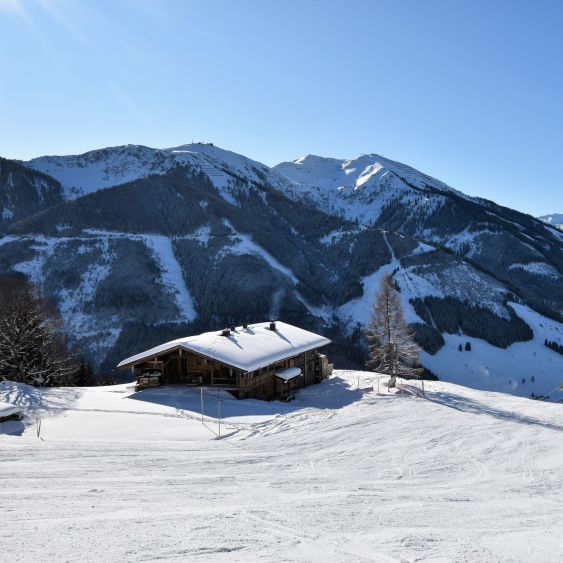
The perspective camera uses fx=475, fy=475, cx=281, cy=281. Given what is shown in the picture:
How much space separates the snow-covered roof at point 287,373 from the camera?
34.3 meters

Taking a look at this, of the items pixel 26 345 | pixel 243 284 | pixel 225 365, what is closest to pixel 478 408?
pixel 225 365

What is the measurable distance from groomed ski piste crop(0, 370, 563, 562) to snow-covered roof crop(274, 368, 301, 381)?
15.4 feet

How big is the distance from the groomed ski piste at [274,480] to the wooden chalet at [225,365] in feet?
6.62

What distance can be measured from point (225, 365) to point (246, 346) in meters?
3.41

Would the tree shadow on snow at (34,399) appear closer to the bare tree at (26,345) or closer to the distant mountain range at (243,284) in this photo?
the bare tree at (26,345)

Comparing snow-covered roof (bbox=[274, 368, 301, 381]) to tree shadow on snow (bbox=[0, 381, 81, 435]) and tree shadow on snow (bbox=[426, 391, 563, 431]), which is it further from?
tree shadow on snow (bbox=[0, 381, 81, 435])

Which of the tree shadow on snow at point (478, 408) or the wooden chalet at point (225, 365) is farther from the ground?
the wooden chalet at point (225, 365)

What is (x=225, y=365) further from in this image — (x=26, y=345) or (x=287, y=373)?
(x=26, y=345)

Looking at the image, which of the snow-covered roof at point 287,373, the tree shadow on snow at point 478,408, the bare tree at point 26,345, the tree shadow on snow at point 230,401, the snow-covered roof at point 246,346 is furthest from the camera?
the bare tree at point 26,345

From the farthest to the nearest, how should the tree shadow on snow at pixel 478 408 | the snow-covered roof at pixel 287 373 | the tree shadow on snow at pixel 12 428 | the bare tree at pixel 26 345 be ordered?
1. the bare tree at pixel 26 345
2. the snow-covered roof at pixel 287 373
3. the tree shadow on snow at pixel 478 408
4. the tree shadow on snow at pixel 12 428

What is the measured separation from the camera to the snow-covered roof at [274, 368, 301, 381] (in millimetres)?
34344

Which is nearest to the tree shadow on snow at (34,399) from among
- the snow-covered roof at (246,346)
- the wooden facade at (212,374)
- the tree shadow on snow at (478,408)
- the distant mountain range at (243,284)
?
the snow-covered roof at (246,346)

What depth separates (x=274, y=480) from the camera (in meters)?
15.4

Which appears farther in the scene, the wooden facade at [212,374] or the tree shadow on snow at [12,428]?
the wooden facade at [212,374]
